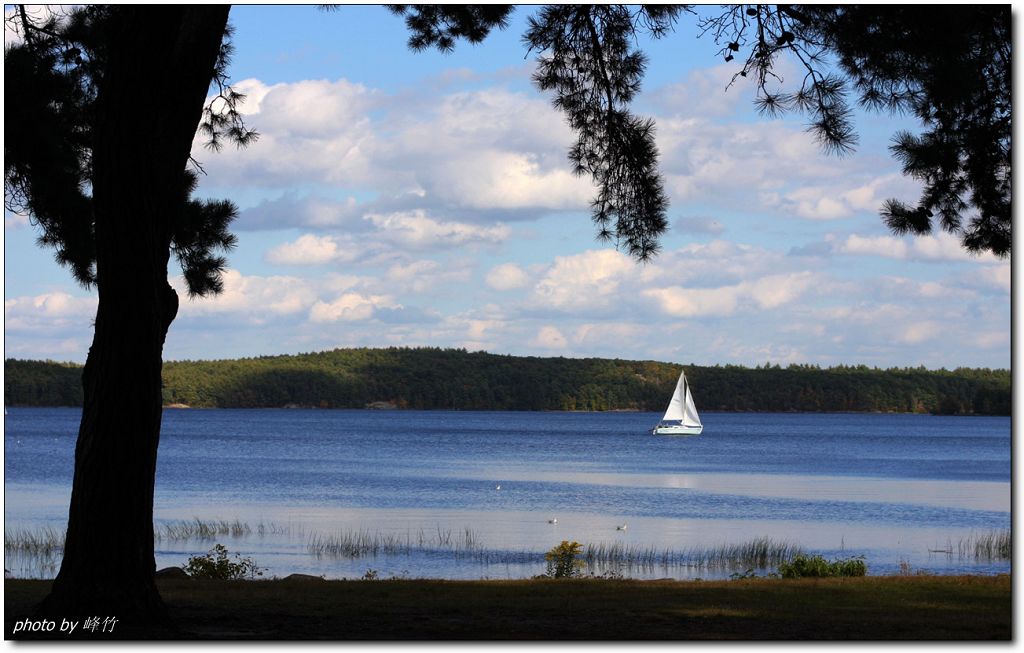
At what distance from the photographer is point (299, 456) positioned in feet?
250

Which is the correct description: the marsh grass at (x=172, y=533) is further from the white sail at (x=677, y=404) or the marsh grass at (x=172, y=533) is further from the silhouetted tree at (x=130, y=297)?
the white sail at (x=677, y=404)

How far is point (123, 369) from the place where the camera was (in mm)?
8094

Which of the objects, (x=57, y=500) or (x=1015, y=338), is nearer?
(x=1015, y=338)

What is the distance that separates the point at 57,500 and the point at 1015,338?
37.4 meters

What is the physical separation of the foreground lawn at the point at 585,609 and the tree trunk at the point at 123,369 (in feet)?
1.59

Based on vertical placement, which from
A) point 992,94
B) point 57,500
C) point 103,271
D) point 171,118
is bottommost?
point 57,500

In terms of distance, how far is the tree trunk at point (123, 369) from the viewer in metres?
8.10

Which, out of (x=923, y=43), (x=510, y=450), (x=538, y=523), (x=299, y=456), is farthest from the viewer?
(x=510, y=450)

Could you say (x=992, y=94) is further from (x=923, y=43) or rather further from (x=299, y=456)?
(x=299, y=456)

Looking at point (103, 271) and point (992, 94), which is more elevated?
point (992, 94)

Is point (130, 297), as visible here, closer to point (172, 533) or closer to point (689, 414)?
point (172, 533)

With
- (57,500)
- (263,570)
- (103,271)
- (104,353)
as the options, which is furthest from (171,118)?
(57,500)

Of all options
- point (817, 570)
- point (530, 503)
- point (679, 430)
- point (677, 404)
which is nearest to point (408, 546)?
point (817, 570)

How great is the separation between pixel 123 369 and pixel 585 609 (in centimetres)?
443
